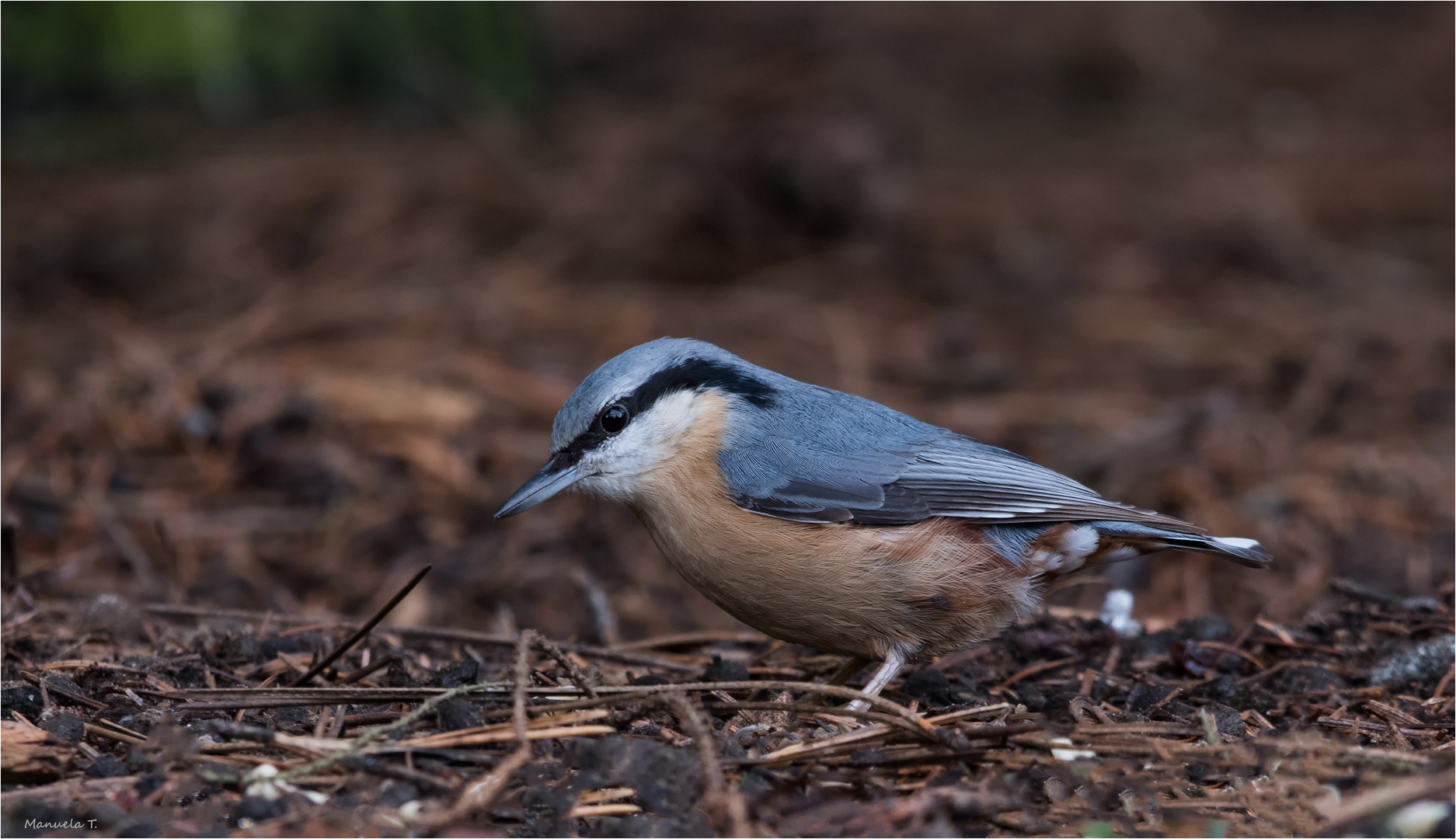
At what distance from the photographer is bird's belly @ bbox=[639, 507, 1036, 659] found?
2941 millimetres

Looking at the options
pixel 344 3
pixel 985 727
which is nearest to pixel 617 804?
pixel 985 727

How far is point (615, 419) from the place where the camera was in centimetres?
316

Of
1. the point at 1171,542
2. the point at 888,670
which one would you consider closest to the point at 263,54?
the point at 888,670

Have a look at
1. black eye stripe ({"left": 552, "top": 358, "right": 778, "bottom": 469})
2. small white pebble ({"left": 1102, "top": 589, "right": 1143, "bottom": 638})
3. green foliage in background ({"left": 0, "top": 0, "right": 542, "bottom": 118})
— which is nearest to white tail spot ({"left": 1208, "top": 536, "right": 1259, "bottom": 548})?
small white pebble ({"left": 1102, "top": 589, "right": 1143, "bottom": 638})

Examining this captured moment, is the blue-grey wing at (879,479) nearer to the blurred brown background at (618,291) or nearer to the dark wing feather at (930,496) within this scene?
the dark wing feather at (930,496)

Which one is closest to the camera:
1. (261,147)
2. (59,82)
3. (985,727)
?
(985,727)

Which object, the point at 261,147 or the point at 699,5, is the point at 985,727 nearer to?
Answer: the point at 261,147

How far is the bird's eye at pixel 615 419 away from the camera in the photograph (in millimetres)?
3146

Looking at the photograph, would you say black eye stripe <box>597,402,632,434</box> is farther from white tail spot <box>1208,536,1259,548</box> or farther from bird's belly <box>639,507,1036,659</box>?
white tail spot <box>1208,536,1259,548</box>

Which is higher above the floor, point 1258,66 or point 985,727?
point 1258,66

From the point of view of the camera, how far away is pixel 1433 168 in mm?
8008

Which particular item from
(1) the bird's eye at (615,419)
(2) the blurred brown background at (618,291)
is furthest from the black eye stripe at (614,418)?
(2) the blurred brown background at (618,291)

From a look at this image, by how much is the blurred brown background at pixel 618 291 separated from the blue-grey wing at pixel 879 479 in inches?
37.4

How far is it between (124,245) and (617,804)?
16.6 feet
